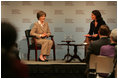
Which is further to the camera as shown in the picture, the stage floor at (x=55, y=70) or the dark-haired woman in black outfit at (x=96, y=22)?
the dark-haired woman in black outfit at (x=96, y=22)

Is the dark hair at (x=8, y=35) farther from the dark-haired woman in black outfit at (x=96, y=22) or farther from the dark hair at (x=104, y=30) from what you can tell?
the dark-haired woman in black outfit at (x=96, y=22)

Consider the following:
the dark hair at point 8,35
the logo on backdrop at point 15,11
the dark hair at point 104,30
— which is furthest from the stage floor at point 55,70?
the dark hair at point 8,35

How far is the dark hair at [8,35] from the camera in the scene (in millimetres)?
1071

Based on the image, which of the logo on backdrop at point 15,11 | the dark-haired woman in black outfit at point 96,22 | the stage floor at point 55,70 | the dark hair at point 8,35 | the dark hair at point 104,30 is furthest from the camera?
the logo on backdrop at point 15,11

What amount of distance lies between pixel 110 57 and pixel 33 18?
15.5ft

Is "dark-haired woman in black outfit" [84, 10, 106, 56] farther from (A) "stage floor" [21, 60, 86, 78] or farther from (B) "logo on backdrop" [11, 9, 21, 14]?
(B) "logo on backdrop" [11, 9, 21, 14]

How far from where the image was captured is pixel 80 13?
7457 millimetres

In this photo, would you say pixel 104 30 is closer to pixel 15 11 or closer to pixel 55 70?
pixel 55 70

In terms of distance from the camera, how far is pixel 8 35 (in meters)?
1.08

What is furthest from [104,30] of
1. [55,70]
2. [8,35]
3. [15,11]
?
[15,11]

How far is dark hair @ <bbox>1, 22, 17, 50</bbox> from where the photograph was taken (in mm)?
1071

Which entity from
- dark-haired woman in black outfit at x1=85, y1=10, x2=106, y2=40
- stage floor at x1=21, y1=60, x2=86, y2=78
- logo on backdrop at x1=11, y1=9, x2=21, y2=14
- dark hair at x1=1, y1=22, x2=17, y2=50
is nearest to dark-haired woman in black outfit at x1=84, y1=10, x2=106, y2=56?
dark-haired woman in black outfit at x1=85, y1=10, x2=106, y2=40

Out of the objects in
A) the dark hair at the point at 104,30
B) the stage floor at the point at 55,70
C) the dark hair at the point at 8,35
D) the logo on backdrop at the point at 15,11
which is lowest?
the stage floor at the point at 55,70

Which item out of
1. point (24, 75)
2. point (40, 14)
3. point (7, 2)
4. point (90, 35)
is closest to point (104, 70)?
point (24, 75)
